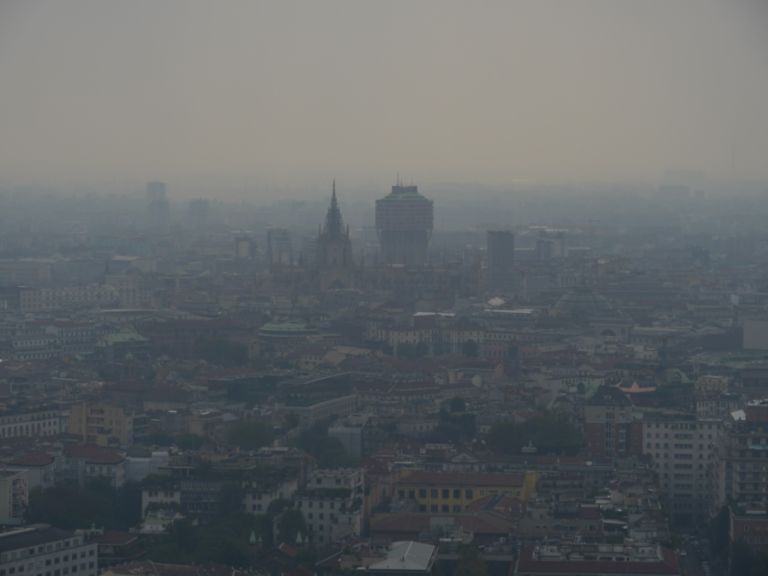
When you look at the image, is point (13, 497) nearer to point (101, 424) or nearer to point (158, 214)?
point (101, 424)

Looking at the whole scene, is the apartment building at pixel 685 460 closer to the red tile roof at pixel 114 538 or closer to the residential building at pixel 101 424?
the red tile roof at pixel 114 538

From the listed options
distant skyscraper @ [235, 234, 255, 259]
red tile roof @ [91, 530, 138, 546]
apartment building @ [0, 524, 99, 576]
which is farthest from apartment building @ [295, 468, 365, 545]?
distant skyscraper @ [235, 234, 255, 259]

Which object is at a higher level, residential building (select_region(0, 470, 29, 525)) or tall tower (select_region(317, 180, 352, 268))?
tall tower (select_region(317, 180, 352, 268))

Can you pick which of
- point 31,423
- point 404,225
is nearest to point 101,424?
point 31,423

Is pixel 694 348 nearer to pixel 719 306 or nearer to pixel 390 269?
pixel 719 306

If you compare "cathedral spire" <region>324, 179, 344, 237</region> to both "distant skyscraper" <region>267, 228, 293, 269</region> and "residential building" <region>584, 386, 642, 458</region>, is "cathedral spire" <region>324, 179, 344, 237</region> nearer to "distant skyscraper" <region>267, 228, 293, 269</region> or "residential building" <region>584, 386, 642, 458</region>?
"distant skyscraper" <region>267, 228, 293, 269</region>
